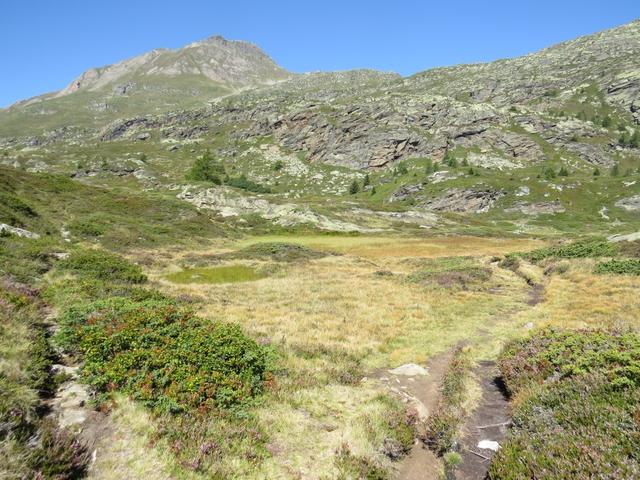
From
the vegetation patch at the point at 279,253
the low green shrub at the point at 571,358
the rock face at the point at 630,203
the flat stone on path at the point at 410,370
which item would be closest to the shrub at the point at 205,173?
the vegetation patch at the point at 279,253

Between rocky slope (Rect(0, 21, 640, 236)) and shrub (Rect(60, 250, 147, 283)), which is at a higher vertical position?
rocky slope (Rect(0, 21, 640, 236))

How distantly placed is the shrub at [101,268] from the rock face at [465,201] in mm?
109478

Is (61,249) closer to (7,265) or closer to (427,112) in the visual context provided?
(7,265)

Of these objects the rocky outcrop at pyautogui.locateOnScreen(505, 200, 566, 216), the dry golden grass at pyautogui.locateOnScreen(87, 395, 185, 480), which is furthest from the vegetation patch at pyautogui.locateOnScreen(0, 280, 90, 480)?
the rocky outcrop at pyautogui.locateOnScreen(505, 200, 566, 216)

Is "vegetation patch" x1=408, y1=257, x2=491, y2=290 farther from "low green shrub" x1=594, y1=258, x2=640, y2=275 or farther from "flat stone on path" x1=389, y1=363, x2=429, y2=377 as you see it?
"flat stone on path" x1=389, y1=363, x2=429, y2=377

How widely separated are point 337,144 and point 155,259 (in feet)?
496

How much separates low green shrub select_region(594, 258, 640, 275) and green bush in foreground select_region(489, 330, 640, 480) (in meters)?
19.0

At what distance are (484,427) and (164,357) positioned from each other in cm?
823

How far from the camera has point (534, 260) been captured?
1574 inches

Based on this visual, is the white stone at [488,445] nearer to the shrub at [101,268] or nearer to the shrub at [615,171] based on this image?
the shrub at [101,268]

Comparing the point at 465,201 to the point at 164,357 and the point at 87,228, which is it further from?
the point at 164,357

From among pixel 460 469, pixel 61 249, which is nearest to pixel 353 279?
pixel 61 249

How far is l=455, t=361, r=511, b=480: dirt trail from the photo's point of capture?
7.65 metres

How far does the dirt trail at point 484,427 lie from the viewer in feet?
25.1
